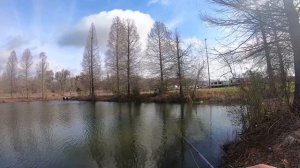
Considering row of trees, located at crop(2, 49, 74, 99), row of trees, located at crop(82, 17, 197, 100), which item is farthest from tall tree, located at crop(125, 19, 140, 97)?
row of trees, located at crop(2, 49, 74, 99)

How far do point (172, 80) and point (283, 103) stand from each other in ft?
102

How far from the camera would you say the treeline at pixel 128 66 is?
42156mm

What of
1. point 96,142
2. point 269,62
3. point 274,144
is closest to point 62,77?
point 96,142

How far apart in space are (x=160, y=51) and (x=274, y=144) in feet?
119

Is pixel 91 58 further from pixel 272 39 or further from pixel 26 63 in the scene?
pixel 272 39

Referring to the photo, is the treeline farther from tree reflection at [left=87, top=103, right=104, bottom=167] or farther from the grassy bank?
tree reflection at [left=87, top=103, right=104, bottom=167]

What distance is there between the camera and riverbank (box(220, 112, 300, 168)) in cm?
697

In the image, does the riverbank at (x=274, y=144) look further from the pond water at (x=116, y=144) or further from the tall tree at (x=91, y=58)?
the tall tree at (x=91, y=58)

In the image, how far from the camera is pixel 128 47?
4859 centimetres

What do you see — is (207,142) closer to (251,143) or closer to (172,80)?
(251,143)

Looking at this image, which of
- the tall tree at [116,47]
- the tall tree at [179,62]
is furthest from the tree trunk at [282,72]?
the tall tree at [116,47]

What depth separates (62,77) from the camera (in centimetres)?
8244

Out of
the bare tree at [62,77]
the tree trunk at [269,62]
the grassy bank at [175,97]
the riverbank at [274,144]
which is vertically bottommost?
the riverbank at [274,144]

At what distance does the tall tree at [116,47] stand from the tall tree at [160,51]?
249 inches
